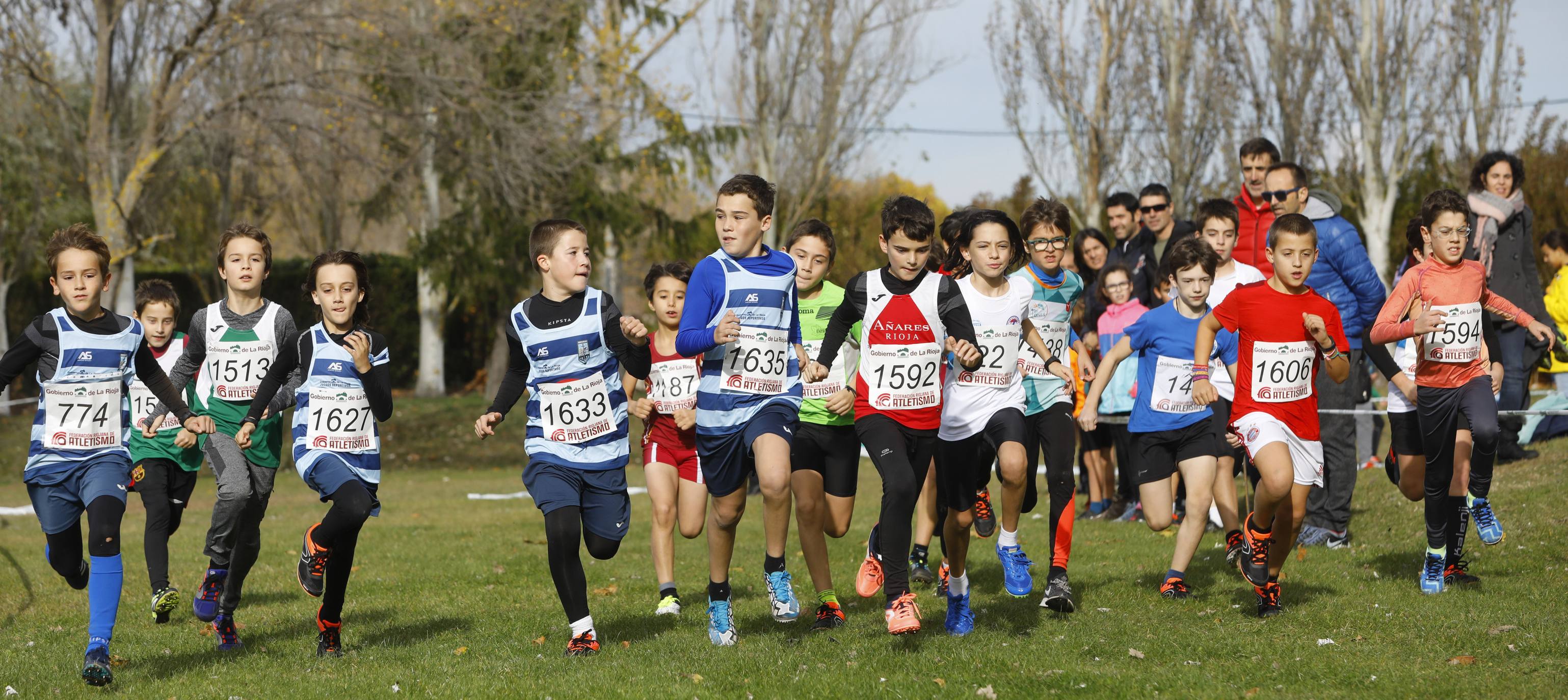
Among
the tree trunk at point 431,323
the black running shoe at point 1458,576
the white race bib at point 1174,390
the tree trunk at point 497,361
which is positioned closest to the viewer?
the black running shoe at point 1458,576

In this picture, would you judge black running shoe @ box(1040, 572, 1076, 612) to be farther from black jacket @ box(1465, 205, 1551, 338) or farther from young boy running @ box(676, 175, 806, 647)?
black jacket @ box(1465, 205, 1551, 338)

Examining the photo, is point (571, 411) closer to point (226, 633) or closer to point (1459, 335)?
point (226, 633)

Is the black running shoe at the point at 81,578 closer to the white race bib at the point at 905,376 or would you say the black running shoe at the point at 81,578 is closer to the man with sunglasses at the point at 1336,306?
the white race bib at the point at 905,376

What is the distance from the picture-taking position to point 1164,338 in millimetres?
7781

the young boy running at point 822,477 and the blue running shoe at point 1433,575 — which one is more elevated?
the young boy running at point 822,477

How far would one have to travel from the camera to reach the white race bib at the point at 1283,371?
6.69 meters

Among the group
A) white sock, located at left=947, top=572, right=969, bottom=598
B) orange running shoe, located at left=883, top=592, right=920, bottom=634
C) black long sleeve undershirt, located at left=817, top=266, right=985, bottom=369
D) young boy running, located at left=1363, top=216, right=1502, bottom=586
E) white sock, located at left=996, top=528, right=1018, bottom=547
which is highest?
black long sleeve undershirt, located at left=817, top=266, right=985, bottom=369

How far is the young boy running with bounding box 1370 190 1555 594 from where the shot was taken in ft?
23.5

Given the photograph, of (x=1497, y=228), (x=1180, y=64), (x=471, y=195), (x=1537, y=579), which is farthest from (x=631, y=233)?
(x=1537, y=579)

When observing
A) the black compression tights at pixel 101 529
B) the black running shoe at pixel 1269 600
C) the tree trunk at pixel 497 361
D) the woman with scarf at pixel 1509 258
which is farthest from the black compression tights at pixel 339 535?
the tree trunk at pixel 497 361

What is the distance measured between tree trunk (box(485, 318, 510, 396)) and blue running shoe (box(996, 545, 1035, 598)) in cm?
2256

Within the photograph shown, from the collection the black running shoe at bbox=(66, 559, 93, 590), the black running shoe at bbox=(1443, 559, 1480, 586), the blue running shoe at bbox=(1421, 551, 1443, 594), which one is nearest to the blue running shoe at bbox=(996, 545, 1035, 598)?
the blue running shoe at bbox=(1421, 551, 1443, 594)

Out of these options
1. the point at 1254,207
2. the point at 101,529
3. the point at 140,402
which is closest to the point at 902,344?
the point at 101,529

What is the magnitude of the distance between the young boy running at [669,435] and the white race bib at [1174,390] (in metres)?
2.60
